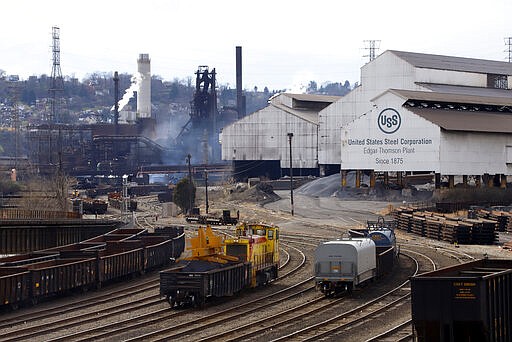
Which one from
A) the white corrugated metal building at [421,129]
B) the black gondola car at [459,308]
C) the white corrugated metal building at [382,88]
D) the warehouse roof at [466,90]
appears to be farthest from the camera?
the warehouse roof at [466,90]

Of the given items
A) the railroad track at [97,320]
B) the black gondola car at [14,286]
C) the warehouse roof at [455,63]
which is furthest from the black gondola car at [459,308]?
the warehouse roof at [455,63]

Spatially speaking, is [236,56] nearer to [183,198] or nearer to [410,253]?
[183,198]

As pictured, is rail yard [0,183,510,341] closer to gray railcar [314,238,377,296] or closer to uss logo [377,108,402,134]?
gray railcar [314,238,377,296]

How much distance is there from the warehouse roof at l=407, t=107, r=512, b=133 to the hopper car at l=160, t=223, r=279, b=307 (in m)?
44.2

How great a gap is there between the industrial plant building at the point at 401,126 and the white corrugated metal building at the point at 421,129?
0.09 m

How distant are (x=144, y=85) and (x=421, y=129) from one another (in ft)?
322

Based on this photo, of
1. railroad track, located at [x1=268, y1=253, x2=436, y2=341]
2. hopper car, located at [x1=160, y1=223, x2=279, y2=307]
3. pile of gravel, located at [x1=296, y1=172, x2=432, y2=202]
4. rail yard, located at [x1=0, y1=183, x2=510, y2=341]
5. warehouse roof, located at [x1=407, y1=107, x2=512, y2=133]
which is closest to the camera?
railroad track, located at [x1=268, y1=253, x2=436, y2=341]

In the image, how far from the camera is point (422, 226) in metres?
62.2

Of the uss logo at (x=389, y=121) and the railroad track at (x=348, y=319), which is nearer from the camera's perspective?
the railroad track at (x=348, y=319)

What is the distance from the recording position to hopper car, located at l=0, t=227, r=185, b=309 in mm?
31938

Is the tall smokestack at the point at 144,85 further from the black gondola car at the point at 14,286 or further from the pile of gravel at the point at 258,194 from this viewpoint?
the black gondola car at the point at 14,286

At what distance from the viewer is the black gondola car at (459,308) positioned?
19.5 metres


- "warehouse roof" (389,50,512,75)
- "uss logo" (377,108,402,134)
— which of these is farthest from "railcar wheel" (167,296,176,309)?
"warehouse roof" (389,50,512,75)

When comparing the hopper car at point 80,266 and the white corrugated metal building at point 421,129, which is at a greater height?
the white corrugated metal building at point 421,129
